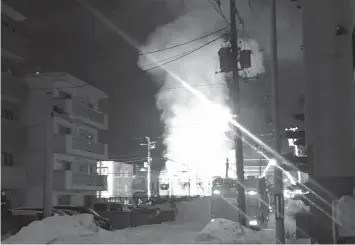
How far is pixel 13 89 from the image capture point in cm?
3309

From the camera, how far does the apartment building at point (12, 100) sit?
101ft

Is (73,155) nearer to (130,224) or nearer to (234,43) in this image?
(130,224)

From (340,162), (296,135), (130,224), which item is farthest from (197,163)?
(340,162)

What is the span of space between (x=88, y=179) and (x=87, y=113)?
5.66m

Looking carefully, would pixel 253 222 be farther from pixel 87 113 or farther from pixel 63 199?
pixel 87 113

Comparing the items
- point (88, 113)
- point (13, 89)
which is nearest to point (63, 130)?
point (88, 113)

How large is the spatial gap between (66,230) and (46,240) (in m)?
1.11

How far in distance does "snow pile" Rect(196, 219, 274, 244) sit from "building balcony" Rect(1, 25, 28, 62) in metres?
19.8

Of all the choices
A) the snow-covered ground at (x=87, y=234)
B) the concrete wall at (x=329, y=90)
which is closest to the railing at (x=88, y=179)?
the snow-covered ground at (x=87, y=234)

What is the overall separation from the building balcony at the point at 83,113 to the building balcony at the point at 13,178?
6020 mm

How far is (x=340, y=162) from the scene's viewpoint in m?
17.7

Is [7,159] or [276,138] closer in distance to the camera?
[276,138]

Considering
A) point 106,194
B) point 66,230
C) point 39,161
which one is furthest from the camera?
point 106,194

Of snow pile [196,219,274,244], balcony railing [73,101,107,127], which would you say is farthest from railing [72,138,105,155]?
snow pile [196,219,274,244]
